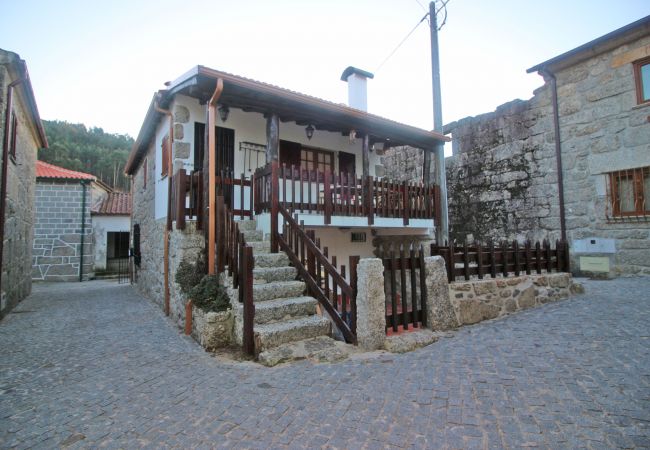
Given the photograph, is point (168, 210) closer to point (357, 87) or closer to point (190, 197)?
point (190, 197)

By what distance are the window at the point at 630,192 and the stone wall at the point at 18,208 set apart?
12192mm

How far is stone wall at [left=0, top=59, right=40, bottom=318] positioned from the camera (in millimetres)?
6414

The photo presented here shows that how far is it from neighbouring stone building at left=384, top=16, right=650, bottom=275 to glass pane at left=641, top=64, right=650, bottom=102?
0.05 feet

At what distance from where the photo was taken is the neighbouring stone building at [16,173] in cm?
578

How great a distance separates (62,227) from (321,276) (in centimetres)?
1420

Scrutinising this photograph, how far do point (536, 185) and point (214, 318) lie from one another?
8.72 meters

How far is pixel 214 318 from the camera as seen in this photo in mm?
4258

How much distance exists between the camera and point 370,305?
12.6 ft

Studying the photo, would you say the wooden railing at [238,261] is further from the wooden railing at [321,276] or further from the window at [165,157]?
the window at [165,157]

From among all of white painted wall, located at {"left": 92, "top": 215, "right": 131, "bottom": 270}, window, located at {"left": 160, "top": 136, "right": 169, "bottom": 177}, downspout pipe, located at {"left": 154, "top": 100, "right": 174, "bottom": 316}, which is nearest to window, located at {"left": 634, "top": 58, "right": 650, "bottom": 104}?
downspout pipe, located at {"left": 154, "top": 100, "right": 174, "bottom": 316}

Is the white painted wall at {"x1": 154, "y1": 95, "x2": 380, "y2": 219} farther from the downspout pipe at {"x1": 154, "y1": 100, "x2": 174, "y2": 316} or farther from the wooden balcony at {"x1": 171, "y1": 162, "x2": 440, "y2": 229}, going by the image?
the wooden balcony at {"x1": 171, "y1": 162, "x2": 440, "y2": 229}

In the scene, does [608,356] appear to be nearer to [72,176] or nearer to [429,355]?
[429,355]

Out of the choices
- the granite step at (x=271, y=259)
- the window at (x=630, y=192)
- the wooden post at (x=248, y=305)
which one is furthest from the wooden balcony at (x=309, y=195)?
the window at (x=630, y=192)

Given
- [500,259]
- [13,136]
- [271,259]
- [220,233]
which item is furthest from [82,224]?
[500,259]
